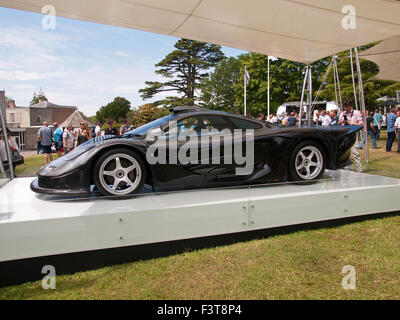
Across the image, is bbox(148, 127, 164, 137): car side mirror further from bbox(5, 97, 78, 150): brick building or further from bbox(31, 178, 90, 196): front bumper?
bbox(5, 97, 78, 150): brick building

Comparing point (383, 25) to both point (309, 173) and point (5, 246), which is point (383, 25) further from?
point (5, 246)

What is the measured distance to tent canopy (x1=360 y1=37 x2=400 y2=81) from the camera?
1114 cm

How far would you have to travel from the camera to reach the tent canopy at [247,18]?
4039mm

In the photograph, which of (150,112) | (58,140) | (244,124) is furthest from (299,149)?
(150,112)

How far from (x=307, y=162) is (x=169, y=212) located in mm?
2183

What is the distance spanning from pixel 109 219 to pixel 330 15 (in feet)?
13.9

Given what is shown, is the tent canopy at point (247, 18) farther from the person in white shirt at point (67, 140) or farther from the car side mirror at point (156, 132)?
the person in white shirt at point (67, 140)

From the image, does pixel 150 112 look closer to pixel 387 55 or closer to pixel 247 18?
pixel 387 55

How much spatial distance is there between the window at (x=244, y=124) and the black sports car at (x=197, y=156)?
0.01m

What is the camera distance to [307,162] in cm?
398
